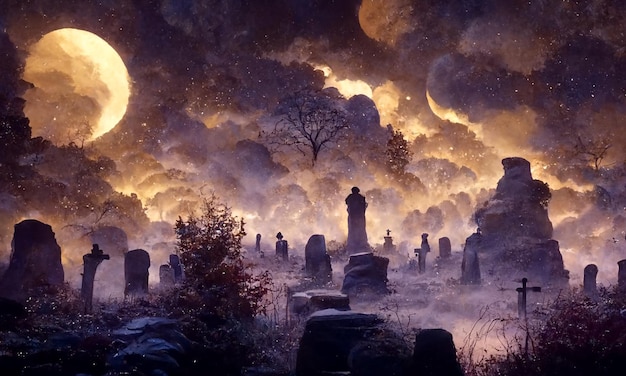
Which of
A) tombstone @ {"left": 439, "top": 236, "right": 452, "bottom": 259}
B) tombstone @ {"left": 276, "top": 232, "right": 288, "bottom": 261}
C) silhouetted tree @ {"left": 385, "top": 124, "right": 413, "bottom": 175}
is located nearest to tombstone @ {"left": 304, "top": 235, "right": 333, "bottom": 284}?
tombstone @ {"left": 276, "top": 232, "right": 288, "bottom": 261}

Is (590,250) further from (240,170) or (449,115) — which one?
(240,170)

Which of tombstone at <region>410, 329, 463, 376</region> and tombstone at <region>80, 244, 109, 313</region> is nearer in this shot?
tombstone at <region>410, 329, 463, 376</region>

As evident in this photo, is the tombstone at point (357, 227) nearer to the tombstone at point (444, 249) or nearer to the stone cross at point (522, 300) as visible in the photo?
the tombstone at point (444, 249)

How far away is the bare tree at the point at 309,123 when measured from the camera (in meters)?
41.3

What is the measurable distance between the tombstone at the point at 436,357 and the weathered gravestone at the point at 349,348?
0.98ft

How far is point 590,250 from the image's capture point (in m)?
33.5

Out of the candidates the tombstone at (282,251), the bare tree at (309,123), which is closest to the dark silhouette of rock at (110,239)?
the tombstone at (282,251)

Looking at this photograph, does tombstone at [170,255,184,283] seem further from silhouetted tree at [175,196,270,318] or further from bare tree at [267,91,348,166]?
bare tree at [267,91,348,166]

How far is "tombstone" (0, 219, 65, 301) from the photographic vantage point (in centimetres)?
A: 1502

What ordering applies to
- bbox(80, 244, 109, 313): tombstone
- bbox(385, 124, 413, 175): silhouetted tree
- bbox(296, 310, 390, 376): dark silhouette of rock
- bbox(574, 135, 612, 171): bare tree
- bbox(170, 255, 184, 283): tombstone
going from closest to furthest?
bbox(296, 310, 390, 376): dark silhouette of rock < bbox(80, 244, 109, 313): tombstone < bbox(170, 255, 184, 283): tombstone < bbox(574, 135, 612, 171): bare tree < bbox(385, 124, 413, 175): silhouetted tree

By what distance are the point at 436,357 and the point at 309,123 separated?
116 ft

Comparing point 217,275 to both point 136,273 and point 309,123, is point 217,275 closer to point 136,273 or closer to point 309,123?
point 136,273

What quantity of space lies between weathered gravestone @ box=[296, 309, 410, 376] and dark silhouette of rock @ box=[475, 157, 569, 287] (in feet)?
49.2

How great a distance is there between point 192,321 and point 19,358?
353cm
